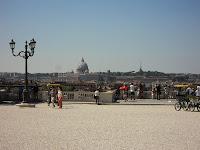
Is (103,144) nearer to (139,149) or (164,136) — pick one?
(139,149)

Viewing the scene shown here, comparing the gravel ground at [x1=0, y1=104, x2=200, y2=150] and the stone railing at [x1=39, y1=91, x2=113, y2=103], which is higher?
the stone railing at [x1=39, y1=91, x2=113, y2=103]

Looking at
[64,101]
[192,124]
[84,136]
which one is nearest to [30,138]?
[84,136]

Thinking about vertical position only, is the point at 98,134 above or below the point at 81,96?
below

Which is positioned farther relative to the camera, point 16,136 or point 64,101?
point 64,101

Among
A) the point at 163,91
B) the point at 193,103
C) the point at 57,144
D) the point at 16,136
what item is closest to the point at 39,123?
the point at 16,136

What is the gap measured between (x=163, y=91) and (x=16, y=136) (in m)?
30.6

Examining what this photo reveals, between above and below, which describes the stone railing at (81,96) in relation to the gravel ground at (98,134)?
above

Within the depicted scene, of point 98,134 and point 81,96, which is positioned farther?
point 81,96

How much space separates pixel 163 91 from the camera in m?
44.0

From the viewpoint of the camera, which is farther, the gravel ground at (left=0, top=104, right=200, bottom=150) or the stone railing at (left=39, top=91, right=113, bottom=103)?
the stone railing at (left=39, top=91, right=113, bottom=103)

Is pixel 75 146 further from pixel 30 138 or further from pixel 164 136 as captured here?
pixel 164 136

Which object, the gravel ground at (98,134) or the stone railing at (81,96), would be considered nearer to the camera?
the gravel ground at (98,134)

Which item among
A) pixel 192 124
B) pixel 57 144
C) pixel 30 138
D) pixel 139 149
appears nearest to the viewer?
pixel 139 149

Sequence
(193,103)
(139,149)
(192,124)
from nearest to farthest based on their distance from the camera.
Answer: (139,149) < (192,124) < (193,103)
